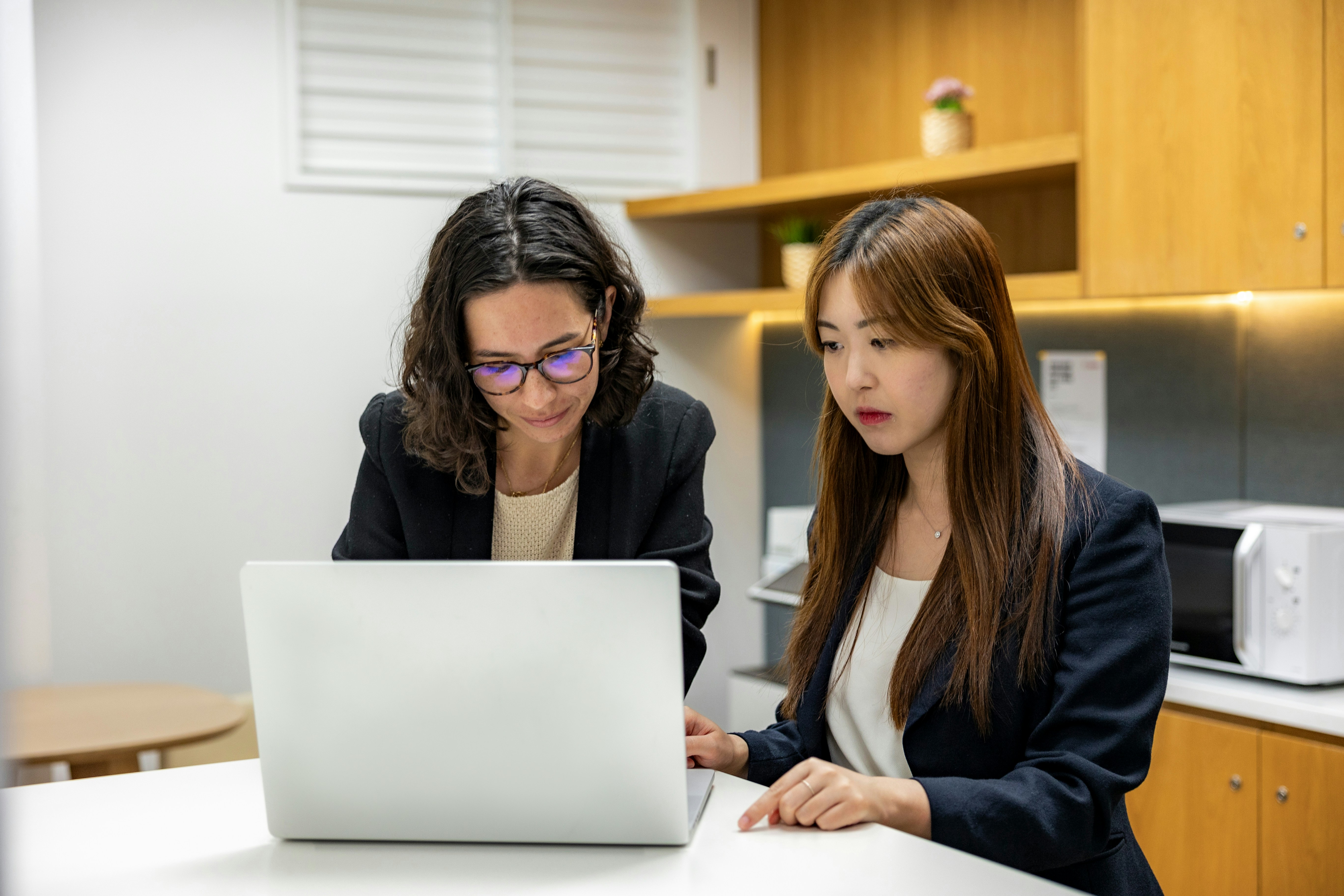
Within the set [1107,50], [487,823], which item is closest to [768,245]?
[1107,50]

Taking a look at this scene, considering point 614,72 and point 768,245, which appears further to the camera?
point 768,245

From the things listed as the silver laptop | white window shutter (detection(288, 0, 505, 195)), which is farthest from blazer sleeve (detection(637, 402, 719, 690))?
white window shutter (detection(288, 0, 505, 195))

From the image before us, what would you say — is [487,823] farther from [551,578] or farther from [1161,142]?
[1161,142]

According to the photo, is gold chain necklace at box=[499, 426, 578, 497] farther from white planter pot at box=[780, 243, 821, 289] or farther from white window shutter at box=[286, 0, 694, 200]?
white window shutter at box=[286, 0, 694, 200]

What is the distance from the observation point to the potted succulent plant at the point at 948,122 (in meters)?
2.80

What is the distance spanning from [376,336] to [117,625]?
3.19 ft

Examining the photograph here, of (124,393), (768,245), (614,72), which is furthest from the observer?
(768,245)

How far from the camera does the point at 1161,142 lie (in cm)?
224

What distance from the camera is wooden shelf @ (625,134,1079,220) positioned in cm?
249

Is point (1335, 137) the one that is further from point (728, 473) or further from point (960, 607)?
point (728, 473)

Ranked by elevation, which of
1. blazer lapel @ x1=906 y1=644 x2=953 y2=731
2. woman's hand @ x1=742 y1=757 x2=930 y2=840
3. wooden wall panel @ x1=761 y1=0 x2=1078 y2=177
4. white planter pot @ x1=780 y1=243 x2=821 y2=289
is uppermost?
wooden wall panel @ x1=761 y1=0 x2=1078 y2=177

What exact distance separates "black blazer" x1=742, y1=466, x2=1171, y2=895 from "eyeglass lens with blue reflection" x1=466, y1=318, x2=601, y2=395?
51 cm

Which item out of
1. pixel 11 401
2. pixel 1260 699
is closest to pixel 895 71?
pixel 1260 699

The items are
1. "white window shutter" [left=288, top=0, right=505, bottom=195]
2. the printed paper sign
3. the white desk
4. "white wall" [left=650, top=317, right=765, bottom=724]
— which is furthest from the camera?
"white wall" [left=650, top=317, right=765, bottom=724]
